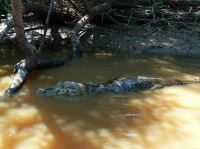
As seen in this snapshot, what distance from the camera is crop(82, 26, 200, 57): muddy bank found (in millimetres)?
7297

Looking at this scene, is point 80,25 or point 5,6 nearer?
point 5,6

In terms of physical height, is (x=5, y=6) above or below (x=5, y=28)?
above

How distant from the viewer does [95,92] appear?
17.9 ft

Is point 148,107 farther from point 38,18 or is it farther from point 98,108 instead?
point 38,18

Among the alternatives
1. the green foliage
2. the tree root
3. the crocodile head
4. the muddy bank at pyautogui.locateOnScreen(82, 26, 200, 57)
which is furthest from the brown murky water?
the green foliage

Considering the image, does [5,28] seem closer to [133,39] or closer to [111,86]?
[111,86]

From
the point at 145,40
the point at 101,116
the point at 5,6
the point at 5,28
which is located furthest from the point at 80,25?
the point at 101,116

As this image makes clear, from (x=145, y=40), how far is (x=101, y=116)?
3.12 m

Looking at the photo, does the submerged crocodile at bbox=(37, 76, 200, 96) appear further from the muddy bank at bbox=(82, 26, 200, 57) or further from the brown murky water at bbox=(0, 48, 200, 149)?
the muddy bank at bbox=(82, 26, 200, 57)

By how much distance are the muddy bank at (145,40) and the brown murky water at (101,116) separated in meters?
0.98

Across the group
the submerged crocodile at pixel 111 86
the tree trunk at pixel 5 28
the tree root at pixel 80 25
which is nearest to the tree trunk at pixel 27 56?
the submerged crocodile at pixel 111 86

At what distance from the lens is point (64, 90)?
17.6ft

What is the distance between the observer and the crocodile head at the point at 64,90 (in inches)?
211

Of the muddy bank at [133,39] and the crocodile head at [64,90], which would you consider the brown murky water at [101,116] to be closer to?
the crocodile head at [64,90]
